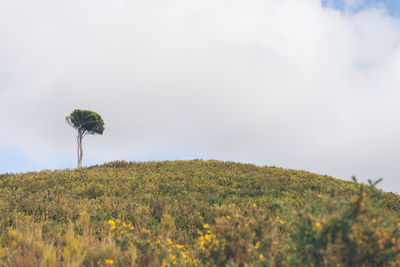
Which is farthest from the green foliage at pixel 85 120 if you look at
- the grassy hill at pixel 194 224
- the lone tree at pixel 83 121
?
the grassy hill at pixel 194 224

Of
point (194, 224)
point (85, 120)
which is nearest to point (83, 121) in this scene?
point (85, 120)

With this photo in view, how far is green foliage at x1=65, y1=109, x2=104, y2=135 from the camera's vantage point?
3681 cm

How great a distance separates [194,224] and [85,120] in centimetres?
3295

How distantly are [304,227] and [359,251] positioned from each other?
1.89ft

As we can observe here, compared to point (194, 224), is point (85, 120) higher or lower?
higher

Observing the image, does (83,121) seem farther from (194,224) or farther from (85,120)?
(194,224)

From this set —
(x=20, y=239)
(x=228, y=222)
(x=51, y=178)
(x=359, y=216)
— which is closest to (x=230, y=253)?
(x=228, y=222)

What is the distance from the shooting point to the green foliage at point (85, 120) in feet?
121

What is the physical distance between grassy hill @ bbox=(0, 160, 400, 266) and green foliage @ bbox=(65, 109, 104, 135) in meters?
20.7

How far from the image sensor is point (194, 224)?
813 cm

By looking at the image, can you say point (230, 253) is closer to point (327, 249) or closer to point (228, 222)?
point (228, 222)

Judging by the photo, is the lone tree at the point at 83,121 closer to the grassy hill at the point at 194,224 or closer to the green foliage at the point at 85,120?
the green foliage at the point at 85,120

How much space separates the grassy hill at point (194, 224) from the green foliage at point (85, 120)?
68.0 ft

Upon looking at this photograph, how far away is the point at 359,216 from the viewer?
3.04 metres
